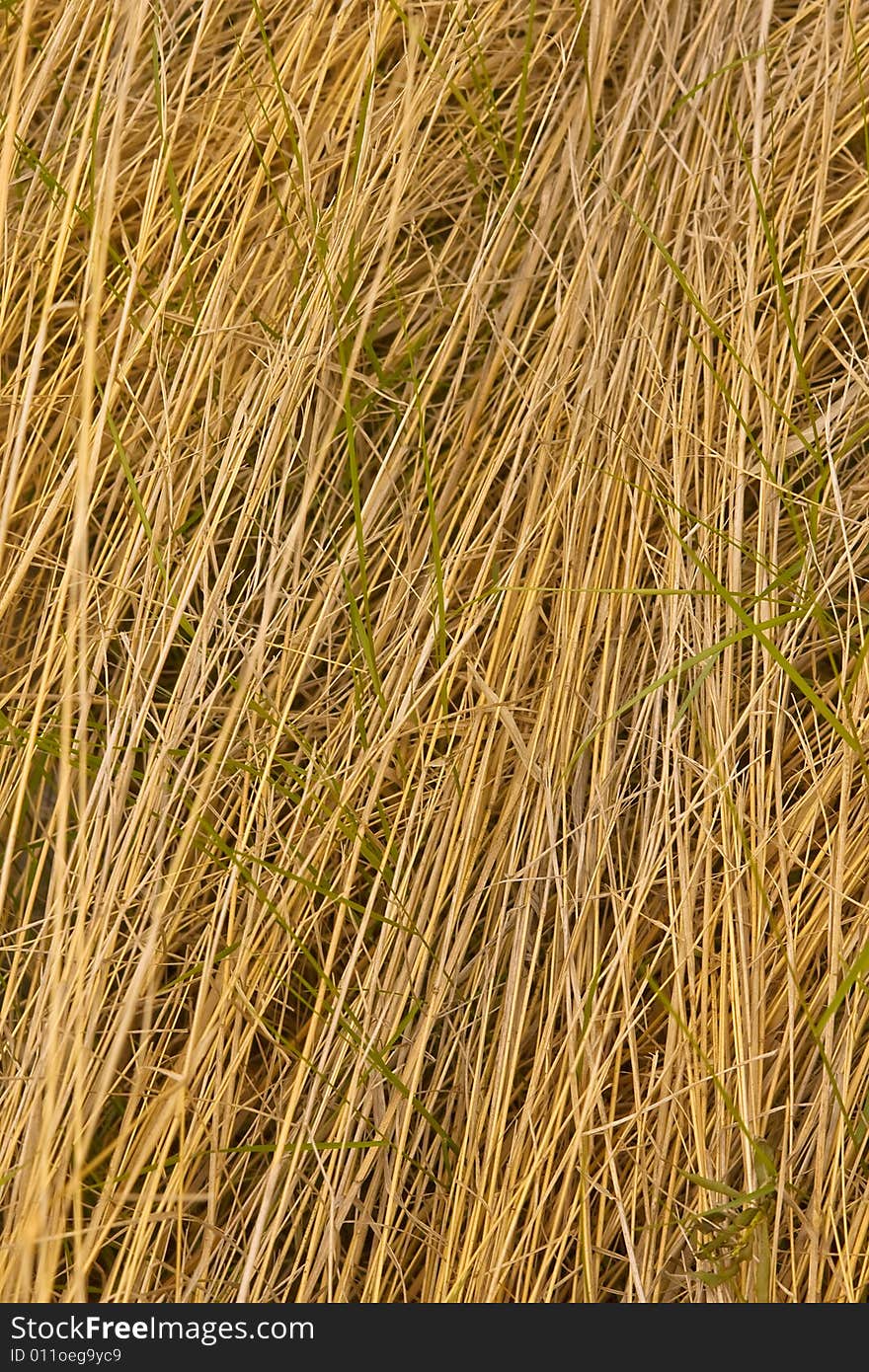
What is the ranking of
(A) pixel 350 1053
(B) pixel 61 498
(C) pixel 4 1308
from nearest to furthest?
(C) pixel 4 1308, (A) pixel 350 1053, (B) pixel 61 498

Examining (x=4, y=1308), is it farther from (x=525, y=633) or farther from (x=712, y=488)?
(x=712, y=488)

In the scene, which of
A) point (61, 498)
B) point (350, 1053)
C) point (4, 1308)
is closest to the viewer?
point (4, 1308)

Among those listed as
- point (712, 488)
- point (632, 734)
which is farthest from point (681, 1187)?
point (712, 488)

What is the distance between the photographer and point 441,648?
1129 millimetres

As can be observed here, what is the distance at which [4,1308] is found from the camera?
941 millimetres

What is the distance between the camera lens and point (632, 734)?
1.13m

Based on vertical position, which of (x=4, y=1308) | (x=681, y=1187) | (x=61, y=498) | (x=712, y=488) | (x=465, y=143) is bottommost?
(x=4, y=1308)

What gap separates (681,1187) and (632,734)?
1.39 ft

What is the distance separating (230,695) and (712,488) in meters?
0.55

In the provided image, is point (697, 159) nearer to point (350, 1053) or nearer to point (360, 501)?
point (360, 501)

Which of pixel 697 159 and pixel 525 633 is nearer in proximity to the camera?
pixel 525 633

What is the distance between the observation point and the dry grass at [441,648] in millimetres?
1020

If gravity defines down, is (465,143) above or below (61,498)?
above

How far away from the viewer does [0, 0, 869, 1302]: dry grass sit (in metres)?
1.02
